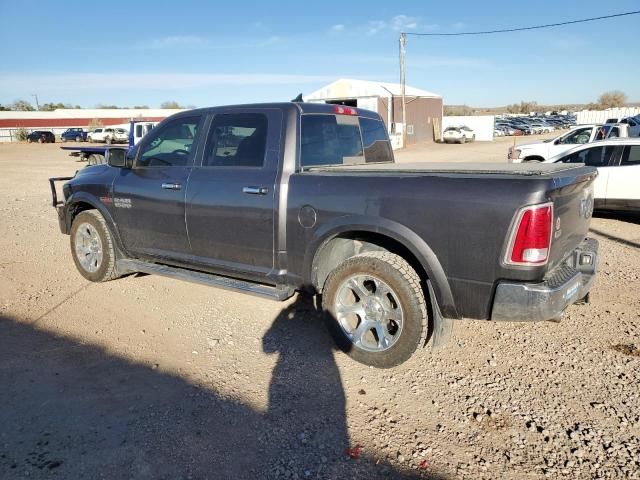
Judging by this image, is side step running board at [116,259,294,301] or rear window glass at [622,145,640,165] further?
rear window glass at [622,145,640,165]

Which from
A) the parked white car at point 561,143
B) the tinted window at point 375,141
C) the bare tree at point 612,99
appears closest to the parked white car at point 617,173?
the parked white car at point 561,143

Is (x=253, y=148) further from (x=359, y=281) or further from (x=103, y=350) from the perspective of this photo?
(x=103, y=350)

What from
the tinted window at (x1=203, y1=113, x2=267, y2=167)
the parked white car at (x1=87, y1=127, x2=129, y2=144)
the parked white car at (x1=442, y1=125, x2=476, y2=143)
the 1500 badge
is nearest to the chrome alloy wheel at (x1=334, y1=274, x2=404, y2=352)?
the tinted window at (x1=203, y1=113, x2=267, y2=167)

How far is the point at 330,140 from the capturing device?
4.45m

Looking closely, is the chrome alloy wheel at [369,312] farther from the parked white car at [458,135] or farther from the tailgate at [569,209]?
the parked white car at [458,135]

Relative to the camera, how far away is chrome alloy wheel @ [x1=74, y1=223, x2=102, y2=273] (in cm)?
557

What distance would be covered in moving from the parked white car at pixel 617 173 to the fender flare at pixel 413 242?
669cm

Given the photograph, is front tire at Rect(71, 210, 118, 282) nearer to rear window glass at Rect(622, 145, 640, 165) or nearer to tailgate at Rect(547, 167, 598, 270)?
tailgate at Rect(547, 167, 598, 270)

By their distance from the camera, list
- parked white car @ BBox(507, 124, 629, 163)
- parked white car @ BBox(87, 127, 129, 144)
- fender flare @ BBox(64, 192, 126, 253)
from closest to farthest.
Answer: fender flare @ BBox(64, 192, 126, 253)
parked white car @ BBox(507, 124, 629, 163)
parked white car @ BBox(87, 127, 129, 144)

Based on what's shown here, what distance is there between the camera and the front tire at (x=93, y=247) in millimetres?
5434

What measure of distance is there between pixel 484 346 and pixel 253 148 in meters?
2.57

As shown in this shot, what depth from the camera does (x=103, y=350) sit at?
4.05 m

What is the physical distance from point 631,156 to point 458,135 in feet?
108

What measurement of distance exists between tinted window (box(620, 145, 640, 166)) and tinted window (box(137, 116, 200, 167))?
7793 mm
